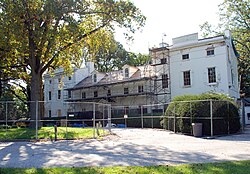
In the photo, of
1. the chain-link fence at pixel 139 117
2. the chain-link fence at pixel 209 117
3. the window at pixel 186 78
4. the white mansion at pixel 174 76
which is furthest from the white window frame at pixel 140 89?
the chain-link fence at pixel 209 117

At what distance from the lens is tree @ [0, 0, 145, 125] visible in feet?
59.4

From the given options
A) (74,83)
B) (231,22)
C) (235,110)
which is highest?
(231,22)

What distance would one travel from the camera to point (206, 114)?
19359 millimetres

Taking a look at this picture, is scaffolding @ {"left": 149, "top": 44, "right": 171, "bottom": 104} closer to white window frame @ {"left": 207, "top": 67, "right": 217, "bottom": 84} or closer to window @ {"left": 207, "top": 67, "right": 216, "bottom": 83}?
white window frame @ {"left": 207, "top": 67, "right": 217, "bottom": 84}

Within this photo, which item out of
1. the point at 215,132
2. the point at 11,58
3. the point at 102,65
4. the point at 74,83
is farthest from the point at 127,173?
the point at 102,65

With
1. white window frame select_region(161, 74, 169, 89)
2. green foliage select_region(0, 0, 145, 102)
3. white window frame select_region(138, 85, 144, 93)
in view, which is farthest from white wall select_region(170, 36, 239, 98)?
green foliage select_region(0, 0, 145, 102)

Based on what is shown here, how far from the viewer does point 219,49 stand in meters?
31.6

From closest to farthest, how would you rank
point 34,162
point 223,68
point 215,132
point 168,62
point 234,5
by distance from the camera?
point 34,162
point 215,132
point 223,68
point 168,62
point 234,5

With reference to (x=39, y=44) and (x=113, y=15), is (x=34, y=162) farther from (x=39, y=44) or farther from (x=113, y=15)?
(x=113, y=15)

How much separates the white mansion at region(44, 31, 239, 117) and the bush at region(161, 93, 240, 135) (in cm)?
1138

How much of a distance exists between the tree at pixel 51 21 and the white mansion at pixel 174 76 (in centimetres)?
917

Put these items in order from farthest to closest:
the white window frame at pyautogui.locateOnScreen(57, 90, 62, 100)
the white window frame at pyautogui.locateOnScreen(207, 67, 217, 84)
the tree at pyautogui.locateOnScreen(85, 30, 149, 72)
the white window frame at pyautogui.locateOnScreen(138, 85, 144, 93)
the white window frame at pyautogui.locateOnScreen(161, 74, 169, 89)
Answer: the tree at pyautogui.locateOnScreen(85, 30, 149, 72), the white window frame at pyautogui.locateOnScreen(57, 90, 62, 100), the white window frame at pyautogui.locateOnScreen(138, 85, 144, 93), the white window frame at pyautogui.locateOnScreen(161, 74, 169, 89), the white window frame at pyautogui.locateOnScreen(207, 67, 217, 84)

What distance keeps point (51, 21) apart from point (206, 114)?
13.6m

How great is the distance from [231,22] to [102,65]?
2658cm
